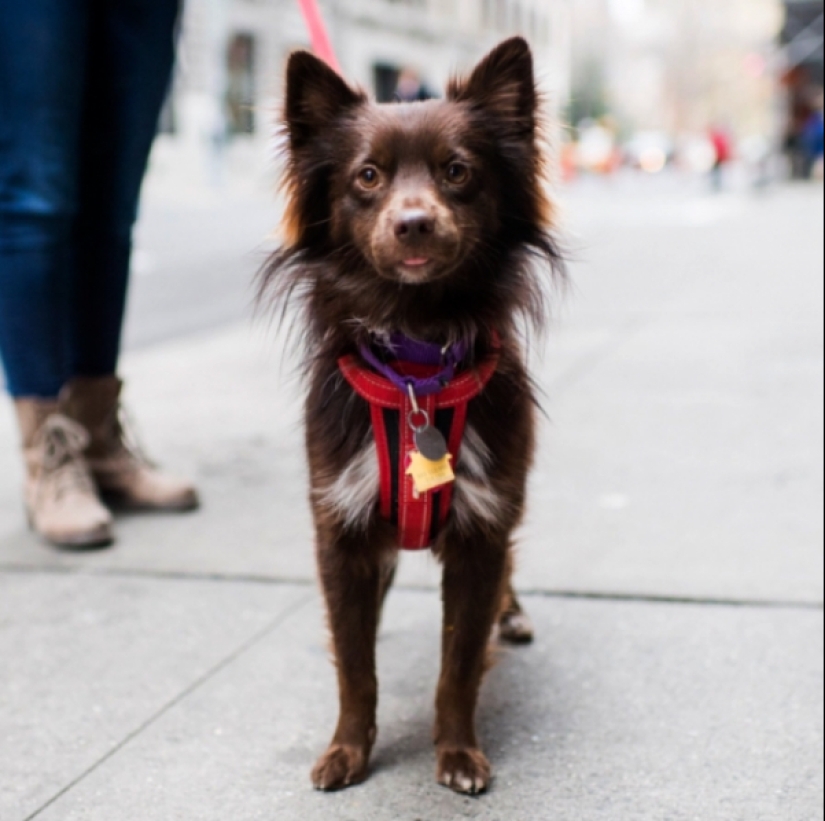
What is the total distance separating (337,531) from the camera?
2346mm

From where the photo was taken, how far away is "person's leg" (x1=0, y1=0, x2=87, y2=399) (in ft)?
11.3

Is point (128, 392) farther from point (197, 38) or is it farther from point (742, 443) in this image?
point (197, 38)

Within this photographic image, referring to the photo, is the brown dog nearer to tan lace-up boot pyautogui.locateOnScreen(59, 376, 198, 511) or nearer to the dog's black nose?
the dog's black nose

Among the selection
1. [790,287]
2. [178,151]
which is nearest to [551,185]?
[790,287]

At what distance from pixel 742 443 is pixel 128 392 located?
123 inches

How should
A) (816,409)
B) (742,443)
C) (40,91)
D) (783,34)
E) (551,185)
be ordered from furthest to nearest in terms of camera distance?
(783,34) → (816,409) → (742,443) → (40,91) → (551,185)

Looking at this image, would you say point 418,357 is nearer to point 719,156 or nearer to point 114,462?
point 114,462

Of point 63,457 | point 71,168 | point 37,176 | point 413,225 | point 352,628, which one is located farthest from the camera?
point 63,457

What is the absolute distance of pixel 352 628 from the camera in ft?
7.77

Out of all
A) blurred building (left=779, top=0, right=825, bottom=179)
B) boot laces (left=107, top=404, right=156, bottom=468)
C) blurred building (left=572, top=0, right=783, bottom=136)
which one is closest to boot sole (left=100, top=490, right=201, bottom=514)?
boot laces (left=107, top=404, right=156, bottom=468)

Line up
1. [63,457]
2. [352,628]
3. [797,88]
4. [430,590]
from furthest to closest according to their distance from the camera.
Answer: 1. [797,88]
2. [63,457]
3. [430,590]
4. [352,628]

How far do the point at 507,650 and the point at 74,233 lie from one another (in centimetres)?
213

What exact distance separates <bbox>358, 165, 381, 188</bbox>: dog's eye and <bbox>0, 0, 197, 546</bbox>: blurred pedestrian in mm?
1606

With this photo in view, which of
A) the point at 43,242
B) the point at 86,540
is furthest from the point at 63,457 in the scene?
the point at 43,242
